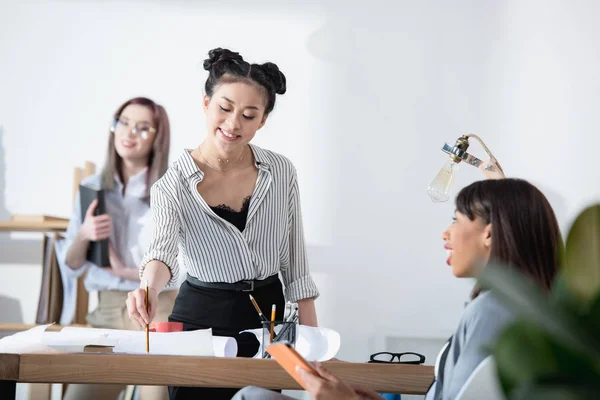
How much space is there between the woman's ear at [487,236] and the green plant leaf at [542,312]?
1.04 m

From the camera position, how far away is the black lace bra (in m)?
2.21

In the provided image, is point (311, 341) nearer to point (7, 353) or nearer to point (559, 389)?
point (7, 353)

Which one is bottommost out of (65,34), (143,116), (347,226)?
(347,226)

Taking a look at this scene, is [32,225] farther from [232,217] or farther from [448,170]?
[448,170]

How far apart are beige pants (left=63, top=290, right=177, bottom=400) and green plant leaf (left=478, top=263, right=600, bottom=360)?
9.25 feet

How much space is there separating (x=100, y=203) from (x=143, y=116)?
43cm

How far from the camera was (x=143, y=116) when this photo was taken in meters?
3.74

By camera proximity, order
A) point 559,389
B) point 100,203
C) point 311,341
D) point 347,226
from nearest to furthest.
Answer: point 559,389, point 311,341, point 100,203, point 347,226

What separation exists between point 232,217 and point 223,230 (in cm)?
4

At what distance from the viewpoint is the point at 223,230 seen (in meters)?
2.21

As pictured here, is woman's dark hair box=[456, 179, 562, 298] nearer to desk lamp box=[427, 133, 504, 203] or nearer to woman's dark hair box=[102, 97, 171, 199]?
desk lamp box=[427, 133, 504, 203]

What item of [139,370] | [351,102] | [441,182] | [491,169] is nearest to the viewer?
[139,370]

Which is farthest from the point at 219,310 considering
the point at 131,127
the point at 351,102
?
the point at 351,102

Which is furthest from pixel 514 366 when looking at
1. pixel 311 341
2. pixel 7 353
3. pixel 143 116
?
pixel 143 116
